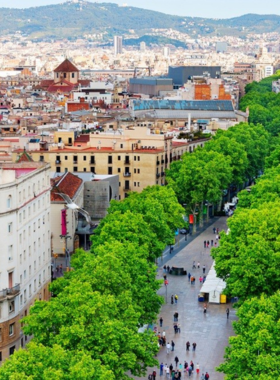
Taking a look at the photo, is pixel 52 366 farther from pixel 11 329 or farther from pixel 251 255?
pixel 251 255

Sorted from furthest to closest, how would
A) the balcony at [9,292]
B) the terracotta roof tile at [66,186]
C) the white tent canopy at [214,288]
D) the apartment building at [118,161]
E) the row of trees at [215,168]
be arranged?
the apartment building at [118,161] < the row of trees at [215,168] < the terracotta roof tile at [66,186] < the white tent canopy at [214,288] < the balcony at [9,292]

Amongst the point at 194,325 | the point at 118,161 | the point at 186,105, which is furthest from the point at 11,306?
the point at 186,105

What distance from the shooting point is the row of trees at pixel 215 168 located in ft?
339

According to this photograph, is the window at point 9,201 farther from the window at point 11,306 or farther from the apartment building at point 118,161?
the apartment building at point 118,161

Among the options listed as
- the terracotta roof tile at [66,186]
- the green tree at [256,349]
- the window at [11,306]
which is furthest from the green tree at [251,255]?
the terracotta roof tile at [66,186]

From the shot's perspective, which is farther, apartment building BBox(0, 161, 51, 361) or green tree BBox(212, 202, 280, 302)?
apartment building BBox(0, 161, 51, 361)

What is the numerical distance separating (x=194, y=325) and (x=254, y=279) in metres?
8.54

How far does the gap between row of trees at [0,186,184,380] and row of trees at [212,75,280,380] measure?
16.0 ft

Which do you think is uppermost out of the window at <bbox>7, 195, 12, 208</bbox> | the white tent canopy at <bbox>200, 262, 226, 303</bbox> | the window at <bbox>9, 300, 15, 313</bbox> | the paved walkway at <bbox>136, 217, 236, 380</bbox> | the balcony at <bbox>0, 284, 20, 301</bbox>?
the window at <bbox>7, 195, 12, 208</bbox>

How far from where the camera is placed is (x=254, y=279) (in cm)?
6081

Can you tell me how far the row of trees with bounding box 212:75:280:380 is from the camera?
47.0 metres

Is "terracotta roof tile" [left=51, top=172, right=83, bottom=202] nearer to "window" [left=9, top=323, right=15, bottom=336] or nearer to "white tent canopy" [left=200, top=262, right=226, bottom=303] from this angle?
"white tent canopy" [left=200, top=262, right=226, bottom=303]

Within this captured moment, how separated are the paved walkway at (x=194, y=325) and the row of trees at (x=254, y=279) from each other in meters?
3.00

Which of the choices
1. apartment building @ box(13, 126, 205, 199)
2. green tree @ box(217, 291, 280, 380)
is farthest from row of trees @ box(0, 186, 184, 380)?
apartment building @ box(13, 126, 205, 199)
